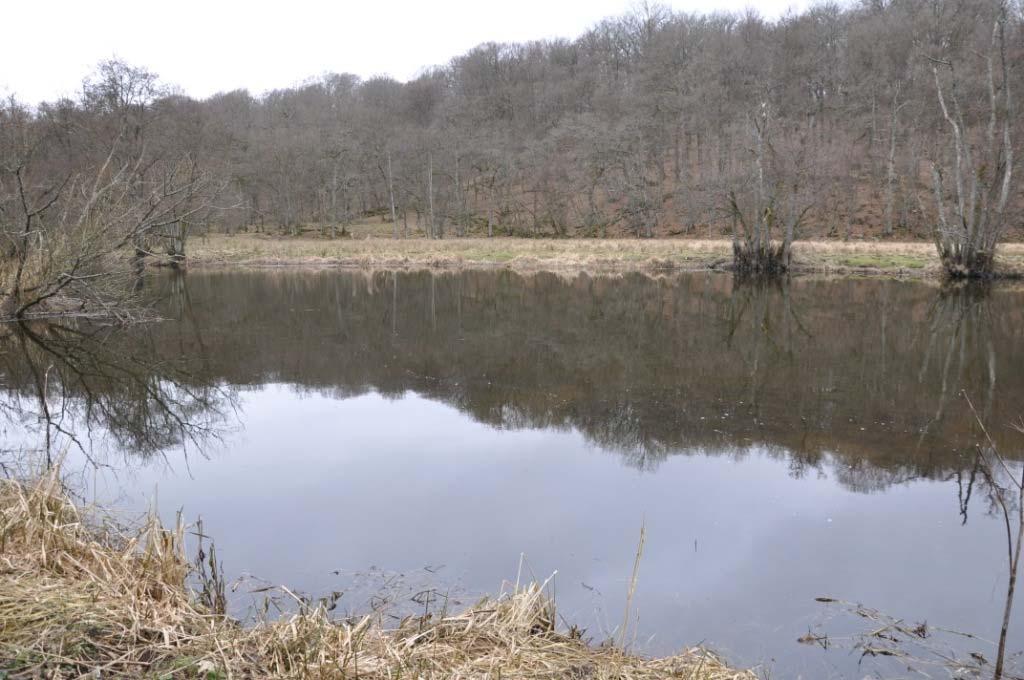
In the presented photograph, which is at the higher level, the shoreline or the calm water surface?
the shoreline

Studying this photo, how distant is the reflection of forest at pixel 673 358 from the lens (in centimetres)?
820

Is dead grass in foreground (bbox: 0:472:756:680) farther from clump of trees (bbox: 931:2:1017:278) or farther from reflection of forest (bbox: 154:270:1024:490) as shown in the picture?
clump of trees (bbox: 931:2:1017:278)

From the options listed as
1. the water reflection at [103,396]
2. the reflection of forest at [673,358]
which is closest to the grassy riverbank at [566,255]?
the reflection of forest at [673,358]

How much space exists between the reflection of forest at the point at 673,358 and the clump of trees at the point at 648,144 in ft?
31.3

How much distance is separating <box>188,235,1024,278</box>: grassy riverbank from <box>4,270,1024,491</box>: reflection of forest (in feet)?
20.2

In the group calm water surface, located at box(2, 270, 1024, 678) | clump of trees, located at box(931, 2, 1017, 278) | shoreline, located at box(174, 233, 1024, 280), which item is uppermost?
clump of trees, located at box(931, 2, 1017, 278)

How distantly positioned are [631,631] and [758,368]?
7.92m

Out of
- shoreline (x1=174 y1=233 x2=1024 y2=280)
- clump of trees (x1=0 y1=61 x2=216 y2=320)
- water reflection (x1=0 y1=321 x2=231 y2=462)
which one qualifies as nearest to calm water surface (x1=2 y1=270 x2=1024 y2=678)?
water reflection (x1=0 y1=321 x2=231 y2=462)

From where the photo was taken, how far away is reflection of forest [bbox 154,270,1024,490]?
820cm

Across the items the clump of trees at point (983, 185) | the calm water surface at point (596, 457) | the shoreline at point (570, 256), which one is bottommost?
the calm water surface at point (596, 457)

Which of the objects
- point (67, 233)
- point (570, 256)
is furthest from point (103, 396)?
point (570, 256)

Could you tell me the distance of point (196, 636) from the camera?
3.34 metres

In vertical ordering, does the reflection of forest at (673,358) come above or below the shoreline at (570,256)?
below

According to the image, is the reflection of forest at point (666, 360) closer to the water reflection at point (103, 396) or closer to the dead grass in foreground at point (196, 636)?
the water reflection at point (103, 396)
